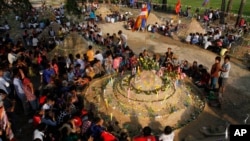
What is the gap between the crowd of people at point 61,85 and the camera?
8.02 meters

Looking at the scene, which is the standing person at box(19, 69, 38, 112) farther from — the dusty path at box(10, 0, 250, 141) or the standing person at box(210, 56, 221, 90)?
the standing person at box(210, 56, 221, 90)

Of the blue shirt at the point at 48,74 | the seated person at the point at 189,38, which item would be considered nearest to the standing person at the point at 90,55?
the blue shirt at the point at 48,74

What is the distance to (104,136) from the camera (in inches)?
307

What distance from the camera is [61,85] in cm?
1080

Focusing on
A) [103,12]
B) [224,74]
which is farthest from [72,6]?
[224,74]

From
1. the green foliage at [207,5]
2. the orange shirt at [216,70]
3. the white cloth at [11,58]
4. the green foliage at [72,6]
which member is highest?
the green foliage at [72,6]

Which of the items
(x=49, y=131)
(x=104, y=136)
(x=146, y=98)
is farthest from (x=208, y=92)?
(x=49, y=131)

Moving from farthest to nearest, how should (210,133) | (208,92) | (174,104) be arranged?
(208,92) < (174,104) < (210,133)

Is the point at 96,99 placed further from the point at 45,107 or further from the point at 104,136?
the point at 104,136

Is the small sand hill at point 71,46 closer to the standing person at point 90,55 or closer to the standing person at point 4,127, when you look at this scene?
the standing person at point 90,55

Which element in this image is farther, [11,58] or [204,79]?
[204,79]

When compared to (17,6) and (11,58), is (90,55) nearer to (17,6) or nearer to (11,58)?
(11,58)

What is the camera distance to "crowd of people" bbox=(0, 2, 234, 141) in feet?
26.3

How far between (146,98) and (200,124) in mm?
2225
